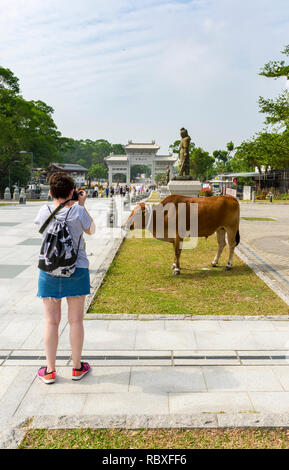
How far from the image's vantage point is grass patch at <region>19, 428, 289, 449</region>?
8.89ft

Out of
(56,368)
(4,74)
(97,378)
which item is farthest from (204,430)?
(4,74)

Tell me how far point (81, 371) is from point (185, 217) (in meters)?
4.54

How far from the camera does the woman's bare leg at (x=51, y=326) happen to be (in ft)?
11.5

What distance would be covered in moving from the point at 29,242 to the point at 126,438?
8944 mm

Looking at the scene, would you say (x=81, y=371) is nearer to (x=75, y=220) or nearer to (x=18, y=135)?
(x=75, y=220)

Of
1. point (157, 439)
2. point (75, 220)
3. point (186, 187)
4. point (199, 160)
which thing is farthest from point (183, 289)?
point (199, 160)

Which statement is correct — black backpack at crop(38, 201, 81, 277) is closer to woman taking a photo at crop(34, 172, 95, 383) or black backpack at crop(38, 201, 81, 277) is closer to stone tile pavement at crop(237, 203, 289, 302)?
woman taking a photo at crop(34, 172, 95, 383)

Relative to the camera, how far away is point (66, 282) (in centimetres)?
346

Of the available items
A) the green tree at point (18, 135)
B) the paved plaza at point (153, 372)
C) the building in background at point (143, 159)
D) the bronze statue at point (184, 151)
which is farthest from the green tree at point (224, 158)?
the paved plaza at point (153, 372)

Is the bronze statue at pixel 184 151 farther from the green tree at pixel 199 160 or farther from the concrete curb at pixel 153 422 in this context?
the green tree at pixel 199 160

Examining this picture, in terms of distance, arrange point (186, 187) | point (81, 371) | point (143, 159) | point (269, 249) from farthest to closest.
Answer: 1. point (143, 159)
2. point (186, 187)
3. point (269, 249)
4. point (81, 371)

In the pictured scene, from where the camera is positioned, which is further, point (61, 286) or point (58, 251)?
point (61, 286)

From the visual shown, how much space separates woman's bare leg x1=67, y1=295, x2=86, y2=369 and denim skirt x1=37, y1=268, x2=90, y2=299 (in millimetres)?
88

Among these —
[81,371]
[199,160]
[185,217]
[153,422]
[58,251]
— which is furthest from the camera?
[199,160]
